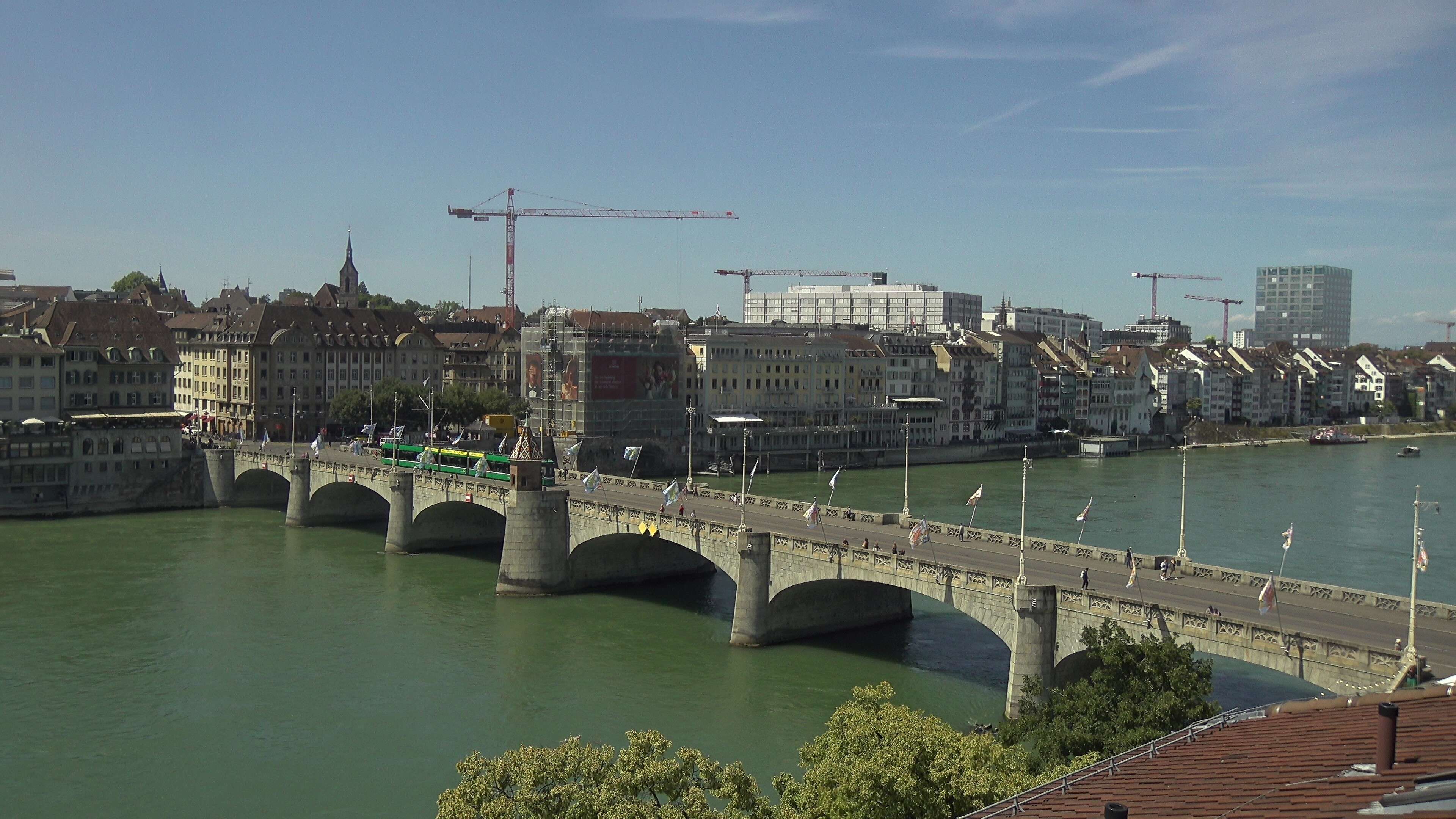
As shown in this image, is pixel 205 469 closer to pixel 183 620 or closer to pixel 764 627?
pixel 183 620

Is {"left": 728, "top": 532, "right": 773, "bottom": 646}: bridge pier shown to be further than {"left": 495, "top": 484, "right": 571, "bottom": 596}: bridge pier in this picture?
No

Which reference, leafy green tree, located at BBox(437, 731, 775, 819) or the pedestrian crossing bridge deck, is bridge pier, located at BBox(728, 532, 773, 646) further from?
leafy green tree, located at BBox(437, 731, 775, 819)

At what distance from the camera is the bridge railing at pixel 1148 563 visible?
38.0 metres

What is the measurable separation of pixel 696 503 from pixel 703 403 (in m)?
70.0

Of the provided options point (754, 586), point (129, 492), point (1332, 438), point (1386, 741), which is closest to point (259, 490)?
point (129, 492)

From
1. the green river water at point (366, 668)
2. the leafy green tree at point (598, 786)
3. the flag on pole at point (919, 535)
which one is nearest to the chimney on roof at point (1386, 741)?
the leafy green tree at point (598, 786)

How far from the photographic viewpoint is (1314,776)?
11.6 m

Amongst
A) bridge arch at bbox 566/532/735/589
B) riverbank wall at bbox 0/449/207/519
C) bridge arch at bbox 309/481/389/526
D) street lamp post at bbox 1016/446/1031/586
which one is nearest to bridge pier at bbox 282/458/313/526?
bridge arch at bbox 309/481/389/526

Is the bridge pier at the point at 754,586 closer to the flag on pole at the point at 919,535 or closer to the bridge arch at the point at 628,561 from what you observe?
the flag on pole at the point at 919,535

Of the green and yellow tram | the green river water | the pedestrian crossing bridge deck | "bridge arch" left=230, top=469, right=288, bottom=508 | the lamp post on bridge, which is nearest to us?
the lamp post on bridge

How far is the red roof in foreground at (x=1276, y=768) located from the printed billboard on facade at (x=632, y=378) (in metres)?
105

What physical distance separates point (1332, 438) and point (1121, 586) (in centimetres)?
15827

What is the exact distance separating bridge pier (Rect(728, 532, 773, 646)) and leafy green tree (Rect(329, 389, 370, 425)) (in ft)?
258

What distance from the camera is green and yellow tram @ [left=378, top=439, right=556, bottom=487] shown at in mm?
69931
